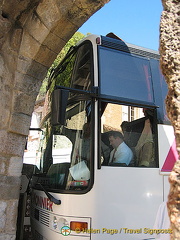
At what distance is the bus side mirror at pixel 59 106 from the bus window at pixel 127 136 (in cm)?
50

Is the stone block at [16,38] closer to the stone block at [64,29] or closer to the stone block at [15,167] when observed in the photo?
the stone block at [64,29]

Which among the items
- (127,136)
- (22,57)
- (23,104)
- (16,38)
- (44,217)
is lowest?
(44,217)

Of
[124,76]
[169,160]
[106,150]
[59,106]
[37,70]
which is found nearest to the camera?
[59,106]

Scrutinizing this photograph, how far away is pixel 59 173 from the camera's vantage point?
320 cm

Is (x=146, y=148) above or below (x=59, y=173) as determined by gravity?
above

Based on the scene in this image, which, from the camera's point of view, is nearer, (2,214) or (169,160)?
(169,160)

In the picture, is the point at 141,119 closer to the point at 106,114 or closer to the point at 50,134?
the point at 106,114

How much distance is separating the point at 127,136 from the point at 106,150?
35 centimetres

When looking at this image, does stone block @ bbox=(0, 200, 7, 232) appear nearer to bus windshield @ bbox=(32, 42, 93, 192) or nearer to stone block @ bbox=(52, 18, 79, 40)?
bus windshield @ bbox=(32, 42, 93, 192)

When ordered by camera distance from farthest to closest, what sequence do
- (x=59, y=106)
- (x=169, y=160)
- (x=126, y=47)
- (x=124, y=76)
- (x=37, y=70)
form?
1. (x=37, y=70)
2. (x=126, y=47)
3. (x=124, y=76)
4. (x=169, y=160)
5. (x=59, y=106)

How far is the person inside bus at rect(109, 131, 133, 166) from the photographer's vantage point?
10.0 feet

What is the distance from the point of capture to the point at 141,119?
3285mm

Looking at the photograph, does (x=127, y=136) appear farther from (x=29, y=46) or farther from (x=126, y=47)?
(x=29, y=46)

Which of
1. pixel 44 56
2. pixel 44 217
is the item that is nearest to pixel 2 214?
pixel 44 217
